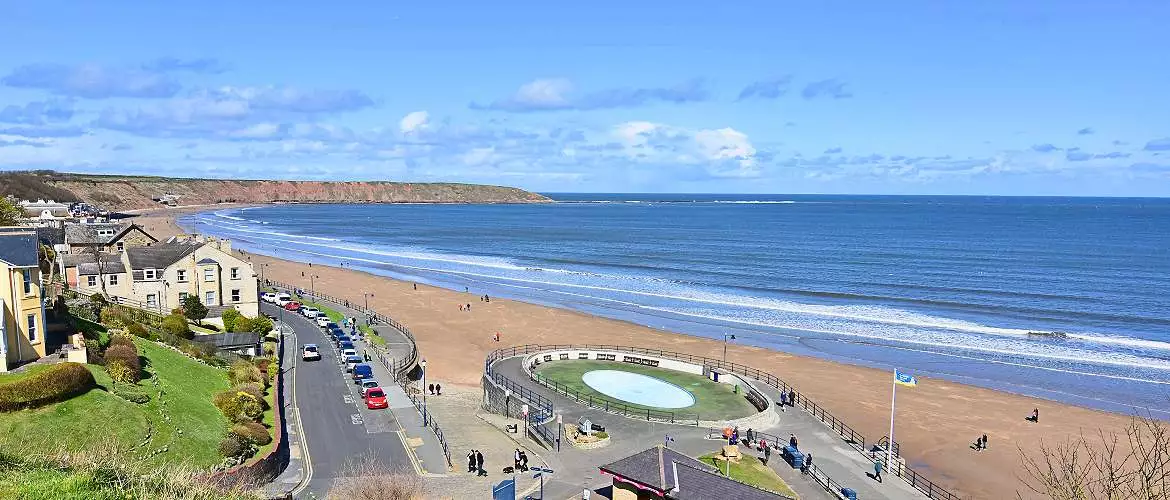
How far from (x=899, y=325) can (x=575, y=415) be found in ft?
135

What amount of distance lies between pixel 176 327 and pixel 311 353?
6.96 m

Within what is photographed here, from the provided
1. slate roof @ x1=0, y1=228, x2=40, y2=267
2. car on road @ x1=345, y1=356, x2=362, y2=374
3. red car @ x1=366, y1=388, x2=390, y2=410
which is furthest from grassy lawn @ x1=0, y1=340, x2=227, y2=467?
car on road @ x1=345, y1=356, x2=362, y2=374

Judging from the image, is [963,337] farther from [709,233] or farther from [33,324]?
[709,233]

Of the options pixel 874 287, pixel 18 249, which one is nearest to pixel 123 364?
pixel 18 249

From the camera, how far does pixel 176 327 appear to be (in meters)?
40.7

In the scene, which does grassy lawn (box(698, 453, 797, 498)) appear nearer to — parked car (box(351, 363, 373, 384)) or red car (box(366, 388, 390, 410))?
red car (box(366, 388, 390, 410))

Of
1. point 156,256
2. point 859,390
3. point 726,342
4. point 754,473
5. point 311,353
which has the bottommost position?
point 859,390

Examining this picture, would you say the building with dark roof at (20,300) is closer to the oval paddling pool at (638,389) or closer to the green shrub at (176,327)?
the green shrub at (176,327)

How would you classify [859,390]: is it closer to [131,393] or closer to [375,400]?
[375,400]

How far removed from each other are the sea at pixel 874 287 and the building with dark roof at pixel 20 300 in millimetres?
43498

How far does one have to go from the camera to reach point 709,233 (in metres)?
166

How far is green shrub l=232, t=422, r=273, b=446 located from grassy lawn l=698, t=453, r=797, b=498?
51.4 feet

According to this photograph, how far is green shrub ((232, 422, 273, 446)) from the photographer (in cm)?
2730

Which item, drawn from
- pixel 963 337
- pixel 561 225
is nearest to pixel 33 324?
pixel 963 337
